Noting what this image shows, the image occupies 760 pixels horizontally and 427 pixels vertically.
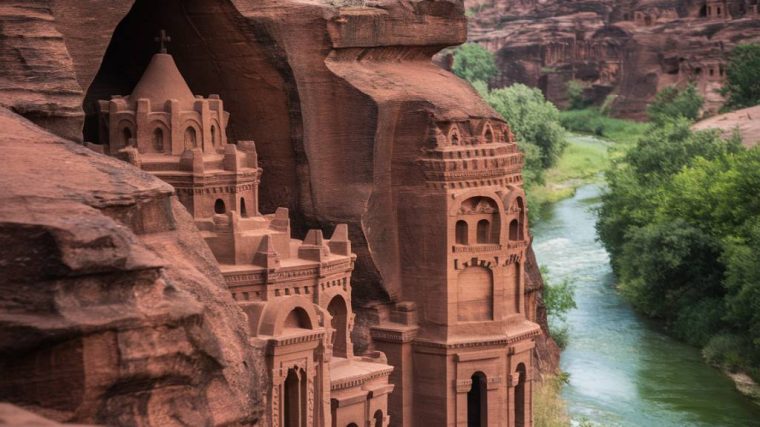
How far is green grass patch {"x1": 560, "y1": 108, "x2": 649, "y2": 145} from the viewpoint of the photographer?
291 ft

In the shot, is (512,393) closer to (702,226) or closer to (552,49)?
(702,226)

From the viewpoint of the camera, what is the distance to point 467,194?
30.6m

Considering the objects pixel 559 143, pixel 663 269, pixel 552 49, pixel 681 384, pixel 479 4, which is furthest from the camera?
pixel 479 4

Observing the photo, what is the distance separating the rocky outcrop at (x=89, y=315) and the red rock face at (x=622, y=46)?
6416cm

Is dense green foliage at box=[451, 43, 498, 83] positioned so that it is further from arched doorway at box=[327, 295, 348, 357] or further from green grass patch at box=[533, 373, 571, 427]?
arched doorway at box=[327, 295, 348, 357]

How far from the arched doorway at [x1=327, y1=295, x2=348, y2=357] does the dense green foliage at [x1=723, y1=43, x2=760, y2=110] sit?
159 feet

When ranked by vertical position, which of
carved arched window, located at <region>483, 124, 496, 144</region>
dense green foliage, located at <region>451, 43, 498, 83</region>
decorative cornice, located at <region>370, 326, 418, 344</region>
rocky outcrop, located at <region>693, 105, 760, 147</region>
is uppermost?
dense green foliage, located at <region>451, 43, 498, 83</region>

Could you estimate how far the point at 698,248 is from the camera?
50438 millimetres

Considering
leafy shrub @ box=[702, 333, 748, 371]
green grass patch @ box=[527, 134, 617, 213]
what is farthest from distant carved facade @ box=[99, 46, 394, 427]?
green grass patch @ box=[527, 134, 617, 213]

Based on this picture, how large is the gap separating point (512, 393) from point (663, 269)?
803 inches

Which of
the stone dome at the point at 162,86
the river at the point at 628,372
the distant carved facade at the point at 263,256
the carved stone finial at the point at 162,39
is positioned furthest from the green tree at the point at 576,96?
the stone dome at the point at 162,86

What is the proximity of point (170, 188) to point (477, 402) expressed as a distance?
43.8 ft

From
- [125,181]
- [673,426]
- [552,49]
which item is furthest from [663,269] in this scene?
[552,49]

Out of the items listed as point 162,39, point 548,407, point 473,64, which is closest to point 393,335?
point 162,39
